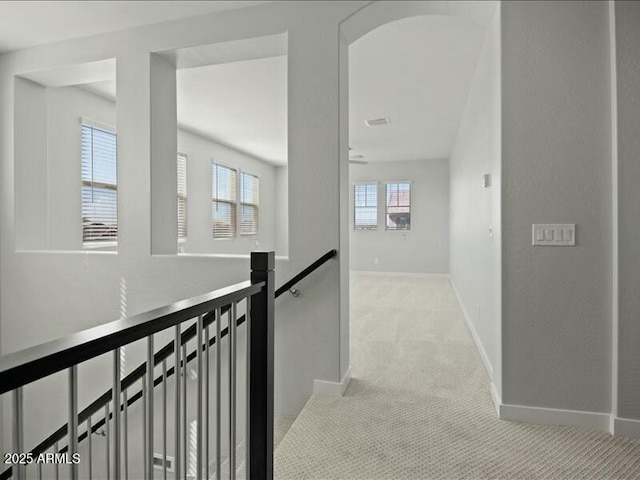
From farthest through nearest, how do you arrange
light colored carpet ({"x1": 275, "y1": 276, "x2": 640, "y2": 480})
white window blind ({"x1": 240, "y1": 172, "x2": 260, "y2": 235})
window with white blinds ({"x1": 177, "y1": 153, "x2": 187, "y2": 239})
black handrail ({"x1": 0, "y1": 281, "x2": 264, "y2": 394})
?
1. white window blind ({"x1": 240, "y1": 172, "x2": 260, "y2": 235})
2. window with white blinds ({"x1": 177, "y1": 153, "x2": 187, "y2": 239})
3. light colored carpet ({"x1": 275, "y1": 276, "x2": 640, "y2": 480})
4. black handrail ({"x1": 0, "y1": 281, "x2": 264, "y2": 394})

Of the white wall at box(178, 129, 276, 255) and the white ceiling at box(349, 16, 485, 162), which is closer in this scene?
the white ceiling at box(349, 16, 485, 162)

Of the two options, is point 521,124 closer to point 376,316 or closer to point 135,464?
point 376,316

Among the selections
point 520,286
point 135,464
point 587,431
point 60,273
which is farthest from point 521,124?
point 135,464

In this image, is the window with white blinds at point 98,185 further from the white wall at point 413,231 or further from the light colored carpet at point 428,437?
the white wall at point 413,231

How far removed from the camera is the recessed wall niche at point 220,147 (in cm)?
302

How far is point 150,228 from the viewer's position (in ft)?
9.75

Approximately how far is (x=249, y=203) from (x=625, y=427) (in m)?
7.53

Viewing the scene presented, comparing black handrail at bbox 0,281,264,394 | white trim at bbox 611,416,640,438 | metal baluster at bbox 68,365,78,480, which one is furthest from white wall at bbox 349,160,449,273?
metal baluster at bbox 68,365,78,480

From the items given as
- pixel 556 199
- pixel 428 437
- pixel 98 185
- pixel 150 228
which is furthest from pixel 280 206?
pixel 428 437

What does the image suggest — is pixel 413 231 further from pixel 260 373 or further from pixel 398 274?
pixel 260 373

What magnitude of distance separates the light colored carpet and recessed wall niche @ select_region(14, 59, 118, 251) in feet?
9.33

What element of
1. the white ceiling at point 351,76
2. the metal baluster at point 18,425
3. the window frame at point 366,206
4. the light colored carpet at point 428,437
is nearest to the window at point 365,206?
the window frame at point 366,206

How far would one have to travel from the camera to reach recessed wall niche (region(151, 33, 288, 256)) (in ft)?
9.89

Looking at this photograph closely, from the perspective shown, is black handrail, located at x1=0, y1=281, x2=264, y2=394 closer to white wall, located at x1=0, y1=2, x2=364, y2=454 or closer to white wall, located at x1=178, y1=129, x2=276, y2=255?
white wall, located at x1=0, y1=2, x2=364, y2=454
